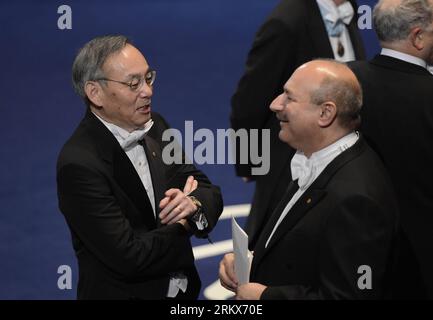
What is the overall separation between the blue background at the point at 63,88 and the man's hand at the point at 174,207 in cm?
202

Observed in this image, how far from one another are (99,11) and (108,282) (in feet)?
25.1

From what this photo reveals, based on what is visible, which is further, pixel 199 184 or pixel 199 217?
pixel 199 184

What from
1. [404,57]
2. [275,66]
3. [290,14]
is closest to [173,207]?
[404,57]

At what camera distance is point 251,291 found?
372 centimetres

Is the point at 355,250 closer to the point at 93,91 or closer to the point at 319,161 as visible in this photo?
the point at 319,161

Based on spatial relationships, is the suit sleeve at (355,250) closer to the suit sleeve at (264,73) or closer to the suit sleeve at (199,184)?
the suit sleeve at (199,184)

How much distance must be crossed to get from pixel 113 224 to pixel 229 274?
0.55 meters

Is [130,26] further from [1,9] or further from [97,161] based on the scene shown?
[97,161]

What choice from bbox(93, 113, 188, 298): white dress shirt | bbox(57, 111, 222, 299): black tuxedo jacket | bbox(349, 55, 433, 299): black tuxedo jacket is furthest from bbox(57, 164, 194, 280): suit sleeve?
bbox(349, 55, 433, 299): black tuxedo jacket

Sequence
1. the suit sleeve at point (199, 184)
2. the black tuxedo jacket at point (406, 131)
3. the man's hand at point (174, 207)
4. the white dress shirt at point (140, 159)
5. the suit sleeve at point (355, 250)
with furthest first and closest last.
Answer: the black tuxedo jacket at point (406, 131)
the suit sleeve at point (199, 184)
the white dress shirt at point (140, 159)
the man's hand at point (174, 207)
the suit sleeve at point (355, 250)

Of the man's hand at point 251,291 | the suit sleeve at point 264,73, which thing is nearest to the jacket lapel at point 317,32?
the suit sleeve at point 264,73

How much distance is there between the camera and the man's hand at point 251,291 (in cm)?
370
